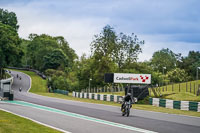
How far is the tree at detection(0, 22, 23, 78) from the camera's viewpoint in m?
74.9

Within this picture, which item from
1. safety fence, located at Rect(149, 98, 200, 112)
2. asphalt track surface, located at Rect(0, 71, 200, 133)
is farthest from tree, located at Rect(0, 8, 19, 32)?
asphalt track surface, located at Rect(0, 71, 200, 133)

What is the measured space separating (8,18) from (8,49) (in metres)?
26.5

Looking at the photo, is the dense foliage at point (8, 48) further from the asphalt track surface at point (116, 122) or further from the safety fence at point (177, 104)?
the asphalt track surface at point (116, 122)

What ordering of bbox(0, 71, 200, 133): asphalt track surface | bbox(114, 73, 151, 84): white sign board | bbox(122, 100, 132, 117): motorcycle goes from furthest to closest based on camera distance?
bbox(114, 73, 151, 84): white sign board
bbox(122, 100, 132, 117): motorcycle
bbox(0, 71, 200, 133): asphalt track surface

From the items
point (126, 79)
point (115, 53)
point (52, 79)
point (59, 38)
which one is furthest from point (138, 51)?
point (59, 38)

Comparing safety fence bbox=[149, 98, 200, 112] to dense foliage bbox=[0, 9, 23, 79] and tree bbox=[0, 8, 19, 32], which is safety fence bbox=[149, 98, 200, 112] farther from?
tree bbox=[0, 8, 19, 32]

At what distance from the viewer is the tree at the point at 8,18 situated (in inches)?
3873

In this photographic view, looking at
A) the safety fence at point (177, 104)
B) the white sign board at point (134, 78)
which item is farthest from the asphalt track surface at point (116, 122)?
the white sign board at point (134, 78)

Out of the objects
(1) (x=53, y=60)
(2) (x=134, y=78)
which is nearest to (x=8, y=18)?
(1) (x=53, y=60)

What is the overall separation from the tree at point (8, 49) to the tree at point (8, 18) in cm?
1986

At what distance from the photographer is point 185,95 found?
37.3 metres

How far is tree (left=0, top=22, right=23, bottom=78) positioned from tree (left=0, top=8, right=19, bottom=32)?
65.1ft

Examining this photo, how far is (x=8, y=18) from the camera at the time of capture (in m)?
98.8

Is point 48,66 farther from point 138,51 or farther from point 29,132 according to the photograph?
point 29,132
